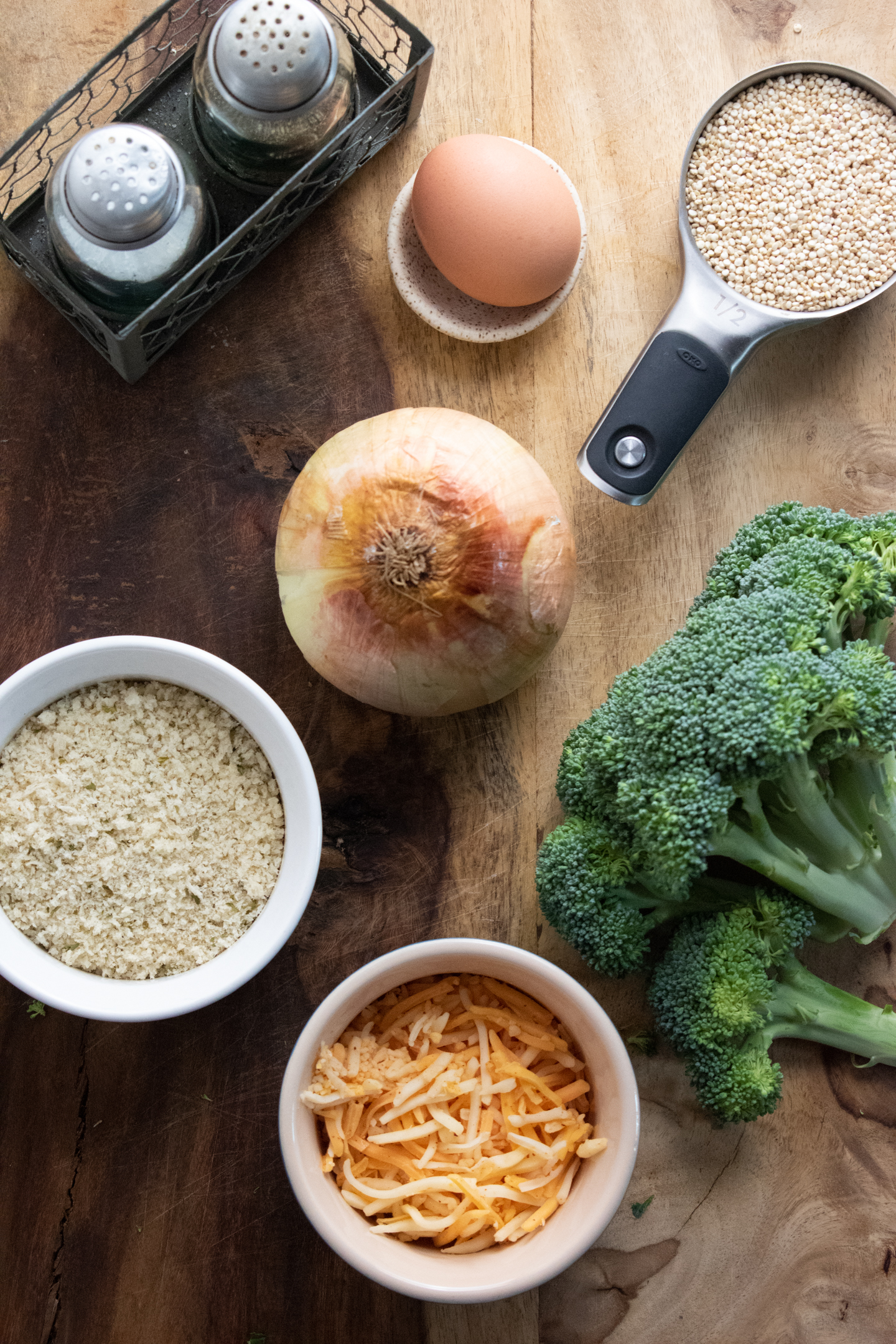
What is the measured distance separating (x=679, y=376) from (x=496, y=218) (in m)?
0.36

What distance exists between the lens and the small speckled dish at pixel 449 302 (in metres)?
1.59

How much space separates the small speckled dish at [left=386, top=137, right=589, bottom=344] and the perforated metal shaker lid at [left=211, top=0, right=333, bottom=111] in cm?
28

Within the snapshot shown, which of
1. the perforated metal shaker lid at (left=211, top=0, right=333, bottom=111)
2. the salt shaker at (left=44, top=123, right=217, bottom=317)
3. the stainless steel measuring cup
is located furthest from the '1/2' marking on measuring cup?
the salt shaker at (left=44, top=123, right=217, bottom=317)

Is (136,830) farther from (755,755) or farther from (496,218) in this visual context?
(496,218)

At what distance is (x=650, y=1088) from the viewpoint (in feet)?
5.24

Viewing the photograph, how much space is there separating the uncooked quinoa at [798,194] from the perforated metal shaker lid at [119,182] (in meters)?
0.81

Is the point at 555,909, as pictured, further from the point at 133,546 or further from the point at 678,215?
the point at 678,215

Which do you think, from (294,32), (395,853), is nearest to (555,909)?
(395,853)

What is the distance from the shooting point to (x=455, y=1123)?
1.41 metres

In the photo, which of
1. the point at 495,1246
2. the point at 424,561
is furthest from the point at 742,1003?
the point at 424,561

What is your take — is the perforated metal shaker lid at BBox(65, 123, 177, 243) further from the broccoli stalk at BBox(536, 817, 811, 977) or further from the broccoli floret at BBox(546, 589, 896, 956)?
the broccoli stalk at BBox(536, 817, 811, 977)

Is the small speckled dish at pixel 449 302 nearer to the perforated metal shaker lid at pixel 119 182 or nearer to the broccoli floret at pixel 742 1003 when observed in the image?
the perforated metal shaker lid at pixel 119 182

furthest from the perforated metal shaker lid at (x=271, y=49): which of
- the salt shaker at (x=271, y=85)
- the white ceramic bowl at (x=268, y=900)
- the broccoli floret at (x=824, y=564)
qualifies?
the broccoli floret at (x=824, y=564)

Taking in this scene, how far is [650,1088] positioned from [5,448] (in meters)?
1.44
